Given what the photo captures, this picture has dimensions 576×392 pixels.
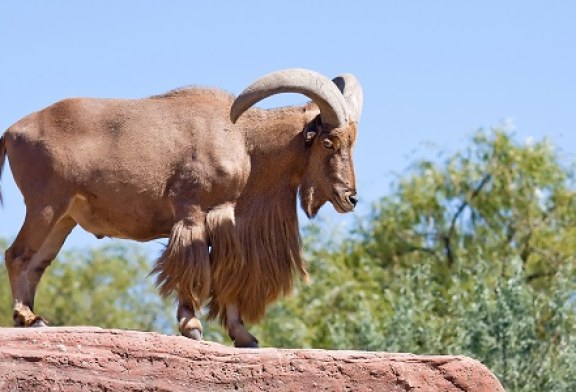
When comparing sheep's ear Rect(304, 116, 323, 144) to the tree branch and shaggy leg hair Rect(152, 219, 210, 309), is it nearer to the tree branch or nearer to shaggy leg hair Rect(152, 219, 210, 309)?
shaggy leg hair Rect(152, 219, 210, 309)

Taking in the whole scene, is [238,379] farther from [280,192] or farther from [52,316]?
[52,316]

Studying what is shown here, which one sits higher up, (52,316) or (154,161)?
(154,161)

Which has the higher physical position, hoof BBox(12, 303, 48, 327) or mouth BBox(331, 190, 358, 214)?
mouth BBox(331, 190, 358, 214)

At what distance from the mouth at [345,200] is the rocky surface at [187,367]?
1.47 metres

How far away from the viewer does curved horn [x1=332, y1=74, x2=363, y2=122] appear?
12289mm

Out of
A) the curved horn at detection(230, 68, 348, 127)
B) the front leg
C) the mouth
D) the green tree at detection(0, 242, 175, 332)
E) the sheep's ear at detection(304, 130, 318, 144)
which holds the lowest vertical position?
the green tree at detection(0, 242, 175, 332)

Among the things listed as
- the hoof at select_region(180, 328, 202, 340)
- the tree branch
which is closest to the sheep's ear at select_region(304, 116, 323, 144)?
the hoof at select_region(180, 328, 202, 340)

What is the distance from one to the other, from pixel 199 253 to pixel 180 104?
1.31m

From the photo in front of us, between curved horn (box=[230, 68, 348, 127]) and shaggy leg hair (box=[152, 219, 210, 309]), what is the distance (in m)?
0.96

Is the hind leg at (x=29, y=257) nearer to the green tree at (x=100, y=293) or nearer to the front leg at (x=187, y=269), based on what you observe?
the front leg at (x=187, y=269)

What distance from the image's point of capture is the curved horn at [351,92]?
12.3 metres

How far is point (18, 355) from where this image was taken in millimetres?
10273

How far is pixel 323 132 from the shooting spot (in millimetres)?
11953

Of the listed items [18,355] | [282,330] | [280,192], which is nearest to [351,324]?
[282,330]
